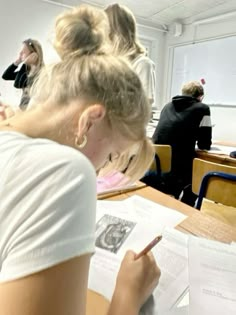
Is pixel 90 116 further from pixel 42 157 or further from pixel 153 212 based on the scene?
pixel 153 212

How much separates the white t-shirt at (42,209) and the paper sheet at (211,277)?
11.7 inches

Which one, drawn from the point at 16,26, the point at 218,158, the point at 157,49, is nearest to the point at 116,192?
the point at 218,158

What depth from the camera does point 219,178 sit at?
1.37 metres

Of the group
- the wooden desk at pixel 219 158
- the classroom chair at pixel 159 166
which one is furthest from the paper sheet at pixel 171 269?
the wooden desk at pixel 219 158

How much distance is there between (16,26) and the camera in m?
3.60

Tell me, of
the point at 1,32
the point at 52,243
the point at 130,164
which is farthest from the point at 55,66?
the point at 1,32

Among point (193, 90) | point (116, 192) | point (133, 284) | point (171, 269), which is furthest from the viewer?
point (193, 90)

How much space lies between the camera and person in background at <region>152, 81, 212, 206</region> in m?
2.30

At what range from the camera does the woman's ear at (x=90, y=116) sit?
56 cm

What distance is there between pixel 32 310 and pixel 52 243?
8 centimetres

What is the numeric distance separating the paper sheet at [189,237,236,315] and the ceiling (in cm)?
374

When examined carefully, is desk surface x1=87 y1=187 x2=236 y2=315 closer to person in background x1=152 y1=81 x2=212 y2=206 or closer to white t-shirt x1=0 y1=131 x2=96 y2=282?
white t-shirt x1=0 y1=131 x2=96 y2=282

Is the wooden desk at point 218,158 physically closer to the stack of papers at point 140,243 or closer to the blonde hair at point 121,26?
the blonde hair at point 121,26

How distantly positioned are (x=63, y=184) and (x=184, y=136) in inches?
79.6
